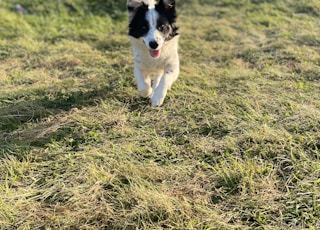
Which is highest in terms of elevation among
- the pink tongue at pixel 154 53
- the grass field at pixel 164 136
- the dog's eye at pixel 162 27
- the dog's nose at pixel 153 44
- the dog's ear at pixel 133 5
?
the dog's ear at pixel 133 5

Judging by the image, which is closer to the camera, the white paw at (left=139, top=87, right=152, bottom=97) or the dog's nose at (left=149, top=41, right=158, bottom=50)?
the dog's nose at (left=149, top=41, right=158, bottom=50)

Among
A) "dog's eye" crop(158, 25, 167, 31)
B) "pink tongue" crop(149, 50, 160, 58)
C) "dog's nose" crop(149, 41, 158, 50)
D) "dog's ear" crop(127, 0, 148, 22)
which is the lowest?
"pink tongue" crop(149, 50, 160, 58)

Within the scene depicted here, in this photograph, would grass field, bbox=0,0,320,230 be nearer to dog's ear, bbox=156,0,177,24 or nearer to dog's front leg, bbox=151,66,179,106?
dog's front leg, bbox=151,66,179,106

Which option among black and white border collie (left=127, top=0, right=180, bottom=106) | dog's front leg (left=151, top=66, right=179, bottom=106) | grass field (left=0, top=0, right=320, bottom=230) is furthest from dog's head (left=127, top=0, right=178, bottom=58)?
grass field (left=0, top=0, right=320, bottom=230)

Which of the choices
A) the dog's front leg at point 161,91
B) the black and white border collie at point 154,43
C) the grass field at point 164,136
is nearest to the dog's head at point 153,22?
the black and white border collie at point 154,43

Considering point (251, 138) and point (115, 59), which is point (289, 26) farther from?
point (251, 138)

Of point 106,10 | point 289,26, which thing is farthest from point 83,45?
point 289,26

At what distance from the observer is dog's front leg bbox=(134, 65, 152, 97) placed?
383cm

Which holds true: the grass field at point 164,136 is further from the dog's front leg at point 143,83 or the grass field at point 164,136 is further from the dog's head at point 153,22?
the dog's head at point 153,22

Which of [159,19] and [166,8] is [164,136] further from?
[166,8]

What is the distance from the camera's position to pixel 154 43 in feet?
11.8

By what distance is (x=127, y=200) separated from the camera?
250 centimetres

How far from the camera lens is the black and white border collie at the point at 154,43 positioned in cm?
369

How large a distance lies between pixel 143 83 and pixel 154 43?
0.43 metres
